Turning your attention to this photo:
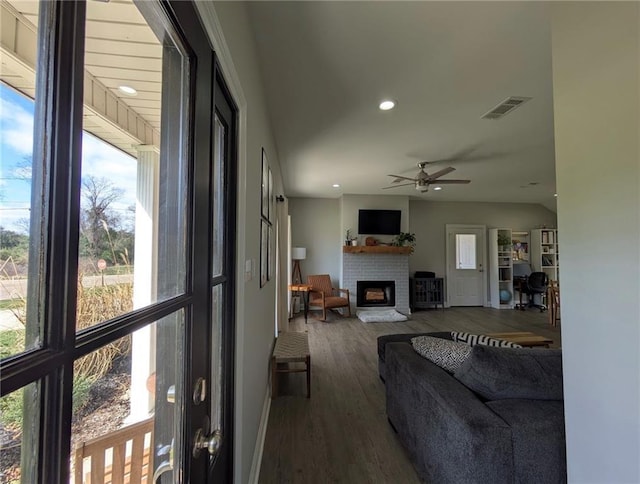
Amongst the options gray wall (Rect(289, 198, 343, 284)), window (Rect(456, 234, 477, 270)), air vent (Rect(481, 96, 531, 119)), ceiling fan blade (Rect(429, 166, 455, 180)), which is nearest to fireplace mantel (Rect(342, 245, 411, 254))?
gray wall (Rect(289, 198, 343, 284))

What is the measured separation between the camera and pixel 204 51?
804 mm

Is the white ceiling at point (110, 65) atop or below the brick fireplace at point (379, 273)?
atop

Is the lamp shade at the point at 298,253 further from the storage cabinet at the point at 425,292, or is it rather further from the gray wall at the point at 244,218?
the gray wall at the point at 244,218

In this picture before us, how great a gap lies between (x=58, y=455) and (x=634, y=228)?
152 centimetres

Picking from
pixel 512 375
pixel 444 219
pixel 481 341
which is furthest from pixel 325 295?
pixel 512 375

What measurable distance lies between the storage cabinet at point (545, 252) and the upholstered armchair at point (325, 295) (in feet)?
16.1

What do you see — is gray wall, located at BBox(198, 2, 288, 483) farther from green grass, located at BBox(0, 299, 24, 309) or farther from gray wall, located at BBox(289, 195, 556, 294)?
gray wall, located at BBox(289, 195, 556, 294)

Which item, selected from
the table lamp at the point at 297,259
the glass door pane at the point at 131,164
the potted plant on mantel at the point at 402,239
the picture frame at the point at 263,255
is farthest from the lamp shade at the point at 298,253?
the glass door pane at the point at 131,164

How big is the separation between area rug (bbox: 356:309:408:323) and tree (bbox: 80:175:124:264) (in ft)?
17.4

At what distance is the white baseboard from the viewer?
1.61 metres

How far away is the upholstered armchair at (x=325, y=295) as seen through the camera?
5.44 m

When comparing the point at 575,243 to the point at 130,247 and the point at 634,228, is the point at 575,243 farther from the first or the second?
the point at 130,247

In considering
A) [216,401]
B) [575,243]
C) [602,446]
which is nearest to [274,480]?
[216,401]

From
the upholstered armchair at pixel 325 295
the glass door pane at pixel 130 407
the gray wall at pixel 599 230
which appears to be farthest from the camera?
the upholstered armchair at pixel 325 295
